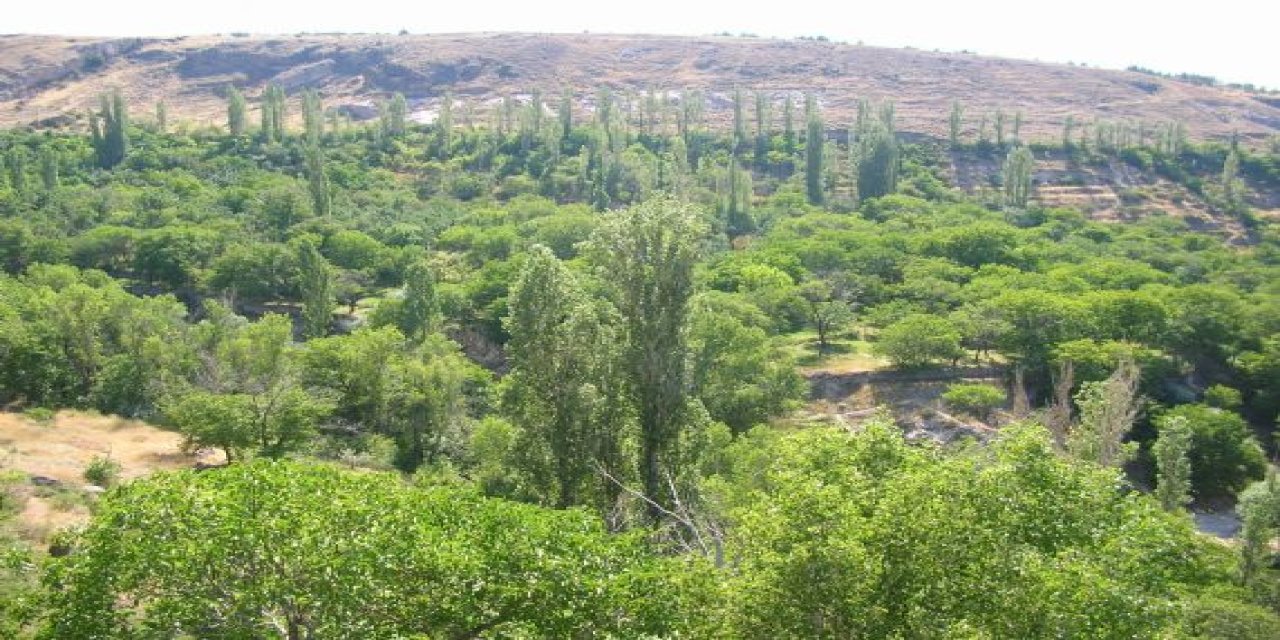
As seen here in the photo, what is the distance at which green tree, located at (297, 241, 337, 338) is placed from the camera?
156 feet

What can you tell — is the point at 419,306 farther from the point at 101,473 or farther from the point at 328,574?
the point at 328,574

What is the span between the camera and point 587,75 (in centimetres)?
15288

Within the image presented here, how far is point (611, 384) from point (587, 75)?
5461 inches

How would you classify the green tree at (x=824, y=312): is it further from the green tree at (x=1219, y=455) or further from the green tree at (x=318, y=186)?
the green tree at (x=318, y=186)

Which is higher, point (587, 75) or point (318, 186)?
point (587, 75)

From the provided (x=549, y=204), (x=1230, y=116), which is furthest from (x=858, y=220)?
(x=1230, y=116)

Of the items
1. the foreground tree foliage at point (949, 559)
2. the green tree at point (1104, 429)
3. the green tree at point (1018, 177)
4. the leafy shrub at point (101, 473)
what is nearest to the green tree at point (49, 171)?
the leafy shrub at point (101, 473)

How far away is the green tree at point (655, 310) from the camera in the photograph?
2089cm

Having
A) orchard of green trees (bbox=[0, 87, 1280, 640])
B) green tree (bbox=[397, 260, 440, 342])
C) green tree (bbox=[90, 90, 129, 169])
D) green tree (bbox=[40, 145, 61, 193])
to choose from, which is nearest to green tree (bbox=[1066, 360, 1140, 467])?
orchard of green trees (bbox=[0, 87, 1280, 640])

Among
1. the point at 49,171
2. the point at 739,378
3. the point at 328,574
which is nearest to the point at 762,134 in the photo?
the point at 49,171

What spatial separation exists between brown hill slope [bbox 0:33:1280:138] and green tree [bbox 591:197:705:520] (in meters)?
117

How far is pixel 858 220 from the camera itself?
253 ft

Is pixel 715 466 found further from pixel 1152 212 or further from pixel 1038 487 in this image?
pixel 1152 212

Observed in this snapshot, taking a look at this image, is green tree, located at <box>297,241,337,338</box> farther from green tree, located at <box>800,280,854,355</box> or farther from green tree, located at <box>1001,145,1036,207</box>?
green tree, located at <box>1001,145,1036,207</box>
